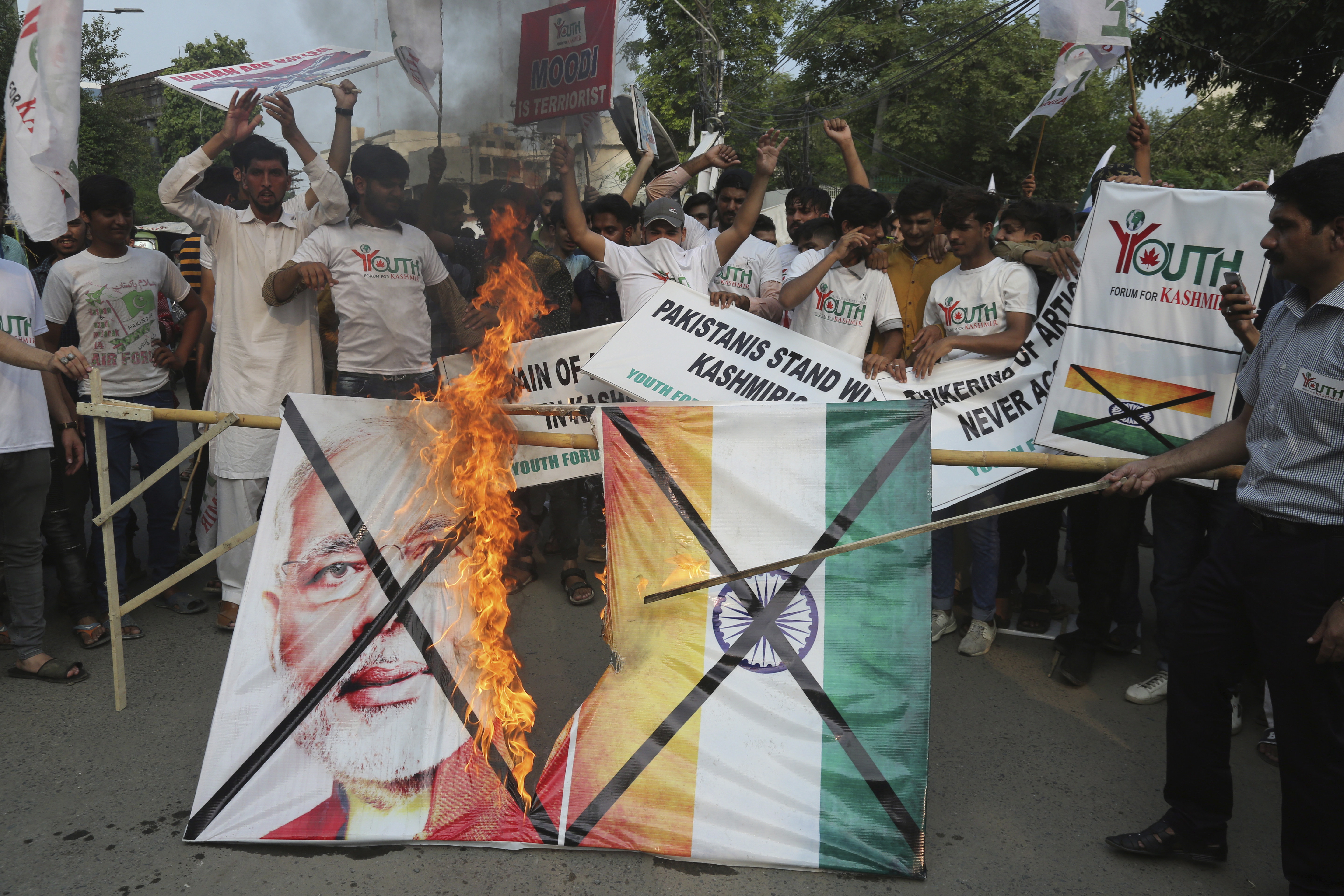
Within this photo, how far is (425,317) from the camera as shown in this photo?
15.5 ft

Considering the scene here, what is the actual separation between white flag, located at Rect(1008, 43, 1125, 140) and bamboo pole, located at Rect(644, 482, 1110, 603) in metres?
3.28

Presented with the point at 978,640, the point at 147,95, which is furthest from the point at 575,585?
the point at 147,95

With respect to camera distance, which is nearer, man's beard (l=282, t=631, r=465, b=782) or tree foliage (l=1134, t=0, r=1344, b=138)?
man's beard (l=282, t=631, r=465, b=782)

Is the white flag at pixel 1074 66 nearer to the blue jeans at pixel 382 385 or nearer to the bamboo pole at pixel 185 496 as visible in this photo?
the blue jeans at pixel 382 385

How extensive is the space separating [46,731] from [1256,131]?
19.3 meters

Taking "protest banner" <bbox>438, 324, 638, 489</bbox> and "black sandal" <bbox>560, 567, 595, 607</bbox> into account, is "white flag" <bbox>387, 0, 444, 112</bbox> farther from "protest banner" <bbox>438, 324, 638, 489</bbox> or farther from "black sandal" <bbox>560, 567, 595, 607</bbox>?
"black sandal" <bbox>560, 567, 595, 607</bbox>

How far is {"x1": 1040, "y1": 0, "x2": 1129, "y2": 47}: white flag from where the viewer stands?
507 cm

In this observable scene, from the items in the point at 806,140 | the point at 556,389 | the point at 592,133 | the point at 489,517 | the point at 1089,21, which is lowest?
the point at 489,517

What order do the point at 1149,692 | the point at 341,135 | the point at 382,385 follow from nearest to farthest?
1. the point at 1149,692
2. the point at 341,135
3. the point at 382,385

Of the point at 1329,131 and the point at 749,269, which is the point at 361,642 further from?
the point at 1329,131

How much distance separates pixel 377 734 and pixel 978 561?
10.3ft

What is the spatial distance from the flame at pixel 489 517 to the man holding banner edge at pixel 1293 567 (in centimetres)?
228

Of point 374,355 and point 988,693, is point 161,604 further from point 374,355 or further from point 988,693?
point 988,693

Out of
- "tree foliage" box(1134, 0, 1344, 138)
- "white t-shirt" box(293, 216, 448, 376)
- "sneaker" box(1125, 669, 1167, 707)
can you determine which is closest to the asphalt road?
"sneaker" box(1125, 669, 1167, 707)
